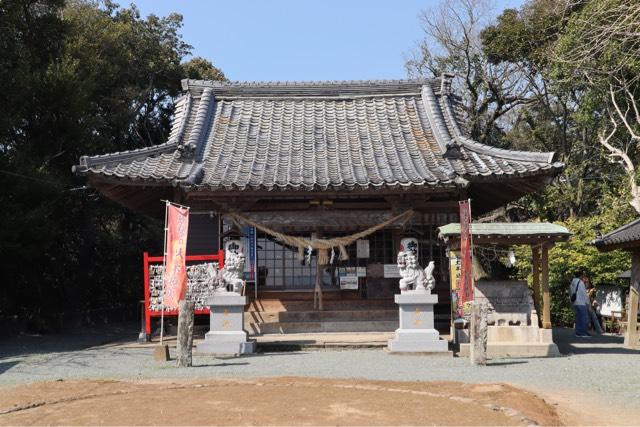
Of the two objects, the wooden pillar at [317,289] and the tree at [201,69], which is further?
the tree at [201,69]

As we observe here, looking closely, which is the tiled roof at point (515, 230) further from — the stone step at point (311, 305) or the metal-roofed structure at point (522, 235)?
the stone step at point (311, 305)

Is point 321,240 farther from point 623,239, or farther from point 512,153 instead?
point 623,239

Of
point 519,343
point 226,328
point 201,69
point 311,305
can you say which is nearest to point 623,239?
point 519,343

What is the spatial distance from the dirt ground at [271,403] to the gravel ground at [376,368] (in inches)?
27.1

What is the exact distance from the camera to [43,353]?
1327 centimetres

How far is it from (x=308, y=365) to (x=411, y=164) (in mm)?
5765

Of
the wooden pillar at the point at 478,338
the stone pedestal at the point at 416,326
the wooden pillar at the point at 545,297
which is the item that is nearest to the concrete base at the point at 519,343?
the wooden pillar at the point at 545,297

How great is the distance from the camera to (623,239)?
44.9 ft

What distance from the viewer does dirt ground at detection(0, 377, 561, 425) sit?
6.57 m

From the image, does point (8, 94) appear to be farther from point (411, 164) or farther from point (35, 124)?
point (411, 164)

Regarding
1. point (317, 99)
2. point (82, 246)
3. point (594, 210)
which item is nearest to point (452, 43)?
point (594, 210)

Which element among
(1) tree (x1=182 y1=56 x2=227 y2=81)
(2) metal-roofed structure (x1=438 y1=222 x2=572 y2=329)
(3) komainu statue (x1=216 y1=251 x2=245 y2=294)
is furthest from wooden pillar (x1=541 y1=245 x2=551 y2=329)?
(1) tree (x1=182 y1=56 x2=227 y2=81)

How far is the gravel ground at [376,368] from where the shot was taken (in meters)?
8.70

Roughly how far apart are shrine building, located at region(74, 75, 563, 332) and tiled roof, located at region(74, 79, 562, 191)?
44mm
